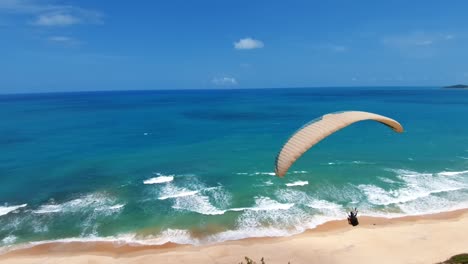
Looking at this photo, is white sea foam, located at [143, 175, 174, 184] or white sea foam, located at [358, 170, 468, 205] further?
white sea foam, located at [143, 175, 174, 184]

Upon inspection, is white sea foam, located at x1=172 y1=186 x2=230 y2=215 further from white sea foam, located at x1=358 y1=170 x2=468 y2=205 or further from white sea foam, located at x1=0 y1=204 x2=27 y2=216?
white sea foam, located at x1=0 y1=204 x2=27 y2=216

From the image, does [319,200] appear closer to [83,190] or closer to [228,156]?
[228,156]

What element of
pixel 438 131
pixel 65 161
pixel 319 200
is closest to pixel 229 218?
pixel 319 200

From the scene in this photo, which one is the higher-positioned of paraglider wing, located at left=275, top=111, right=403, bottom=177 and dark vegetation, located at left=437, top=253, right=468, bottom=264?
paraglider wing, located at left=275, top=111, right=403, bottom=177

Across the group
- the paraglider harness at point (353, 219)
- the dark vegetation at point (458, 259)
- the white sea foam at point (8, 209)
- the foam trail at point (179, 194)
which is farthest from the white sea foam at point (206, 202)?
the dark vegetation at point (458, 259)

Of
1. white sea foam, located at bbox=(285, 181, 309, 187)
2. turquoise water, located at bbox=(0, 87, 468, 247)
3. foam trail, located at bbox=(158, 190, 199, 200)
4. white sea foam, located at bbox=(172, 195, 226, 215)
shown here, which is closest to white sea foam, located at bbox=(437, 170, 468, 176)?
turquoise water, located at bbox=(0, 87, 468, 247)

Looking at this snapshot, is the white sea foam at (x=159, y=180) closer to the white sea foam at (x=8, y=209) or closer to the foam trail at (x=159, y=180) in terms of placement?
the foam trail at (x=159, y=180)
